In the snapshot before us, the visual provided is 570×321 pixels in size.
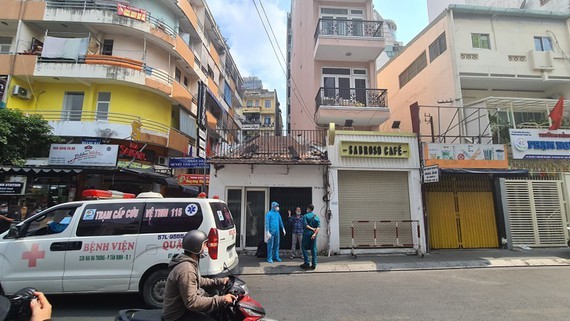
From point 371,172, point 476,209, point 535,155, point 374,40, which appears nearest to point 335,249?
point 371,172

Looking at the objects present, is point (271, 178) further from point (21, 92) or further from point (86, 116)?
point (21, 92)

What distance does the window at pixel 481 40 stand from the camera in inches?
605

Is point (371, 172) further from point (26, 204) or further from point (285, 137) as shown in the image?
point (26, 204)

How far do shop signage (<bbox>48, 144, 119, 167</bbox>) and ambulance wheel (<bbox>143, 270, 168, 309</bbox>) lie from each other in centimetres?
1038

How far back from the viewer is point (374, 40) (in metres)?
16.3

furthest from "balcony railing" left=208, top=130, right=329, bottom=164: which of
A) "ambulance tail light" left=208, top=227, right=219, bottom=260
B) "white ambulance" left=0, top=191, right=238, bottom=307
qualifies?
"ambulance tail light" left=208, top=227, right=219, bottom=260

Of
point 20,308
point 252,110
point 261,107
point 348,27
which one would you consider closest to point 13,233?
point 20,308

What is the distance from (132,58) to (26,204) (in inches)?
384

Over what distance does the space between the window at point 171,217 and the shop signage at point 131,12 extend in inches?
635

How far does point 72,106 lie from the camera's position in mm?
17828

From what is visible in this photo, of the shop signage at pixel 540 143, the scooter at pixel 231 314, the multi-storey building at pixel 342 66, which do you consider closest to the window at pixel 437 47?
the multi-storey building at pixel 342 66

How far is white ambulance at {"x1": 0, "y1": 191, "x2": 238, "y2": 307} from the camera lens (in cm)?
559

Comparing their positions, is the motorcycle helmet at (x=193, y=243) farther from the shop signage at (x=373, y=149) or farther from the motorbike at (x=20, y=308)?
the shop signage at (x=373, y=149)

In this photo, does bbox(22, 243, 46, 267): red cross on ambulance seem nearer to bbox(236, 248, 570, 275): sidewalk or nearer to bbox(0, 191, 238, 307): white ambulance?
bbox(0, 191, 238, 307): white ambulance
